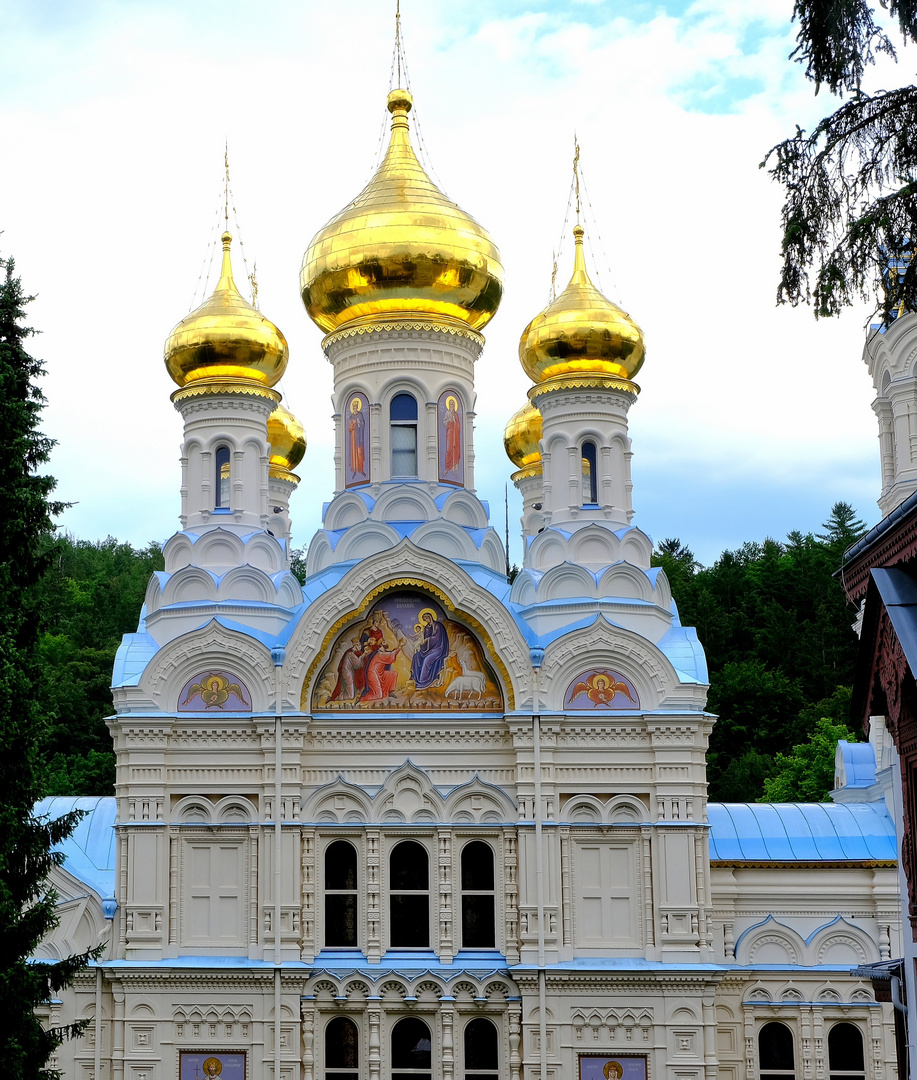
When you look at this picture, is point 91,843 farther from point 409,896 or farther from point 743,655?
point 743,655

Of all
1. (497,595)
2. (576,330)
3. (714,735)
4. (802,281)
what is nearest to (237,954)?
(497,595)

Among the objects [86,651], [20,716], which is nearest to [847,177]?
[20,716]

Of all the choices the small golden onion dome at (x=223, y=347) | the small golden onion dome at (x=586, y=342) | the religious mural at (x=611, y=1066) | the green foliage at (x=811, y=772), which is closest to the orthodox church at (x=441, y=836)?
the religious mural at (x=611, y=1066)

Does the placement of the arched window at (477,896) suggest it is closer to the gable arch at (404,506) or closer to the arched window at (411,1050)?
the arched window at (411,1050)

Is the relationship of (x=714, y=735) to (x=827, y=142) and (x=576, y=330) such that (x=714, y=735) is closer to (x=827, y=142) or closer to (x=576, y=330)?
(x=576, y=330)

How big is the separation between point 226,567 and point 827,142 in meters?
13.8

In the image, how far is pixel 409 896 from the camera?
18250mm

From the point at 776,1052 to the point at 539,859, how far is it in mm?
3927

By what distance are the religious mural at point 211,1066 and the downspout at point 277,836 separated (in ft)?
1.65

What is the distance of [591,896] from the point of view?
59.1ft

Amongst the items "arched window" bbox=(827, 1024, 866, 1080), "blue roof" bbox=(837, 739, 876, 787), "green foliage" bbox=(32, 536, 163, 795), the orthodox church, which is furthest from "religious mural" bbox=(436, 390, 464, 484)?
"green foliage" bbox=(32, 536, 163, 795)

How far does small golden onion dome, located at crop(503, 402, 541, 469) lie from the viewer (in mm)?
25047

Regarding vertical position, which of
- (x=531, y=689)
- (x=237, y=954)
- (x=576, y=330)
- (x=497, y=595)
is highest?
(x=576, y=330)

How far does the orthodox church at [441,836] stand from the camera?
17.7 metres
